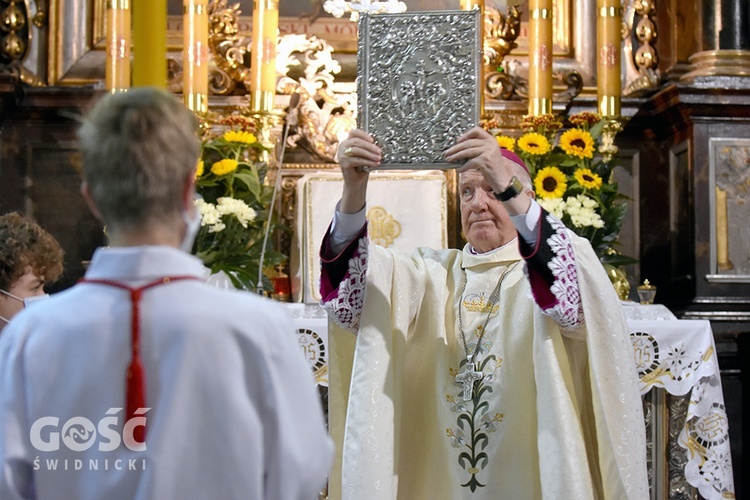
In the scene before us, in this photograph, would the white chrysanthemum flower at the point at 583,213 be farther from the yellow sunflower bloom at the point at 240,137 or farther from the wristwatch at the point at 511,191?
the wristwatch at the point at 511,191

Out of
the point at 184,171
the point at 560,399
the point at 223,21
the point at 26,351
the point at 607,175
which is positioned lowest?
the point at 560,399

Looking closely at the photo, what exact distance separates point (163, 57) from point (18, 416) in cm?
111

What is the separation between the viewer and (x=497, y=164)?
121 inches

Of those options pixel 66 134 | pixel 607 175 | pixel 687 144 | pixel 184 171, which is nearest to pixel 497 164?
pixel 184 171

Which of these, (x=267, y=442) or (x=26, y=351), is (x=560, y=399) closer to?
(x=267, y=442)

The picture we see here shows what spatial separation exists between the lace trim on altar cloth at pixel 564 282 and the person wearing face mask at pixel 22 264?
4.39 ft

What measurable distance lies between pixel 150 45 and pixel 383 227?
2877 mm

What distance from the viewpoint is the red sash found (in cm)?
173

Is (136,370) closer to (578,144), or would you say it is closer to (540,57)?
(578,144)

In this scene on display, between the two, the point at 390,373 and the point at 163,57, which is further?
the point at 390,373

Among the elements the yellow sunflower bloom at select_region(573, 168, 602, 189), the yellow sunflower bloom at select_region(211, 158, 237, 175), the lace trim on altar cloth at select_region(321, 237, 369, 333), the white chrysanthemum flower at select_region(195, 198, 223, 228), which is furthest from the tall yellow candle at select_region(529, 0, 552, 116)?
the lace trim on altar cloth at select_region(321, 237, 369, 333)

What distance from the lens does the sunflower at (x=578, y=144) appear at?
17.0 ft

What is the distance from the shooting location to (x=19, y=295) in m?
3.04

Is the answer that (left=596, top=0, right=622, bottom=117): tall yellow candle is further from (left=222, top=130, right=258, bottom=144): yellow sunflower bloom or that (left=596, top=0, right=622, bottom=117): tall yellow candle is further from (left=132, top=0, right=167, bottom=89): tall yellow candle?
(left=132, top=0, right=167, bottom=89): tall yellow candle
